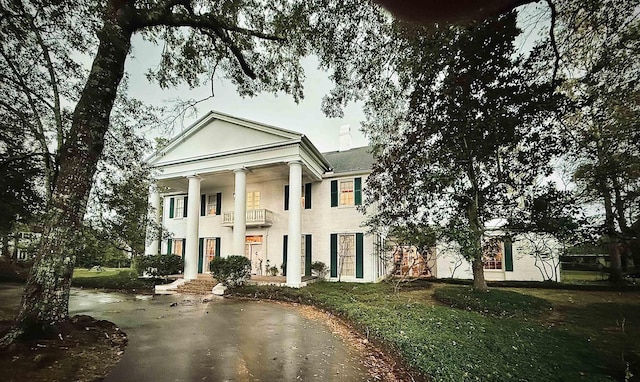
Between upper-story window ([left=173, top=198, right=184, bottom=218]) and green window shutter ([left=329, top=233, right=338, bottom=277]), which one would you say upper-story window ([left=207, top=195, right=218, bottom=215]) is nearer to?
upper-story window ([left=173, top=198, right=184, bottom=218])

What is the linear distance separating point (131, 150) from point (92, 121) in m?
2.75

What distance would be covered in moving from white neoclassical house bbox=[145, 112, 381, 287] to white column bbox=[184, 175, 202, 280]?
4 cm

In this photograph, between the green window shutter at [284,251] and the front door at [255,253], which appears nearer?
the green window shutter at [284,251]

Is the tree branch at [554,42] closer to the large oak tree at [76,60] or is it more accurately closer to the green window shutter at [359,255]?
the large oak tree at [76,60]

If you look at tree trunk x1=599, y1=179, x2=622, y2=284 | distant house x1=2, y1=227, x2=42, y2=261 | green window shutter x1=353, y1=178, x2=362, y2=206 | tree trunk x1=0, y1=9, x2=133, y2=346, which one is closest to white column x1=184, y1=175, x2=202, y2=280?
distant house x1=2, y1=227, x2=42, y2=261

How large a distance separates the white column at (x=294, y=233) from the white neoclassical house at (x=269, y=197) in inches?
1.5

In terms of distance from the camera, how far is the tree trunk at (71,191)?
382 cm

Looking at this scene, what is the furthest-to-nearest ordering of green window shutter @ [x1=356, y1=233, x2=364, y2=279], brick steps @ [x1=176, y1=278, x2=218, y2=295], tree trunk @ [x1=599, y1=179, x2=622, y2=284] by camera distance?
green window shutter @ [x1=356, y1=233, x2=364, y2=279] < brick steps @ [x1=176, y1=278, x2=218, y2=295] < tree trunk @ [x1=599, y1=179, x2=622, y2=284]

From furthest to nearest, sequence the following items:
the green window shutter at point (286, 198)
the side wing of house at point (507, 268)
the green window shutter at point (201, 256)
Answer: the green window shutter at point (201, 256) < the green window shutter at point (286, 198) < the side wing of house at point (507, 268)

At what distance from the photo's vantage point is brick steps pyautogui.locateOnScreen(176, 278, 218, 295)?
36.3 feet

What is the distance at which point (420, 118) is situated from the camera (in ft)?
13.8

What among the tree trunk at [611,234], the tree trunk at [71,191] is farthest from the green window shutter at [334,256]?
the tree trunk at [611,234]

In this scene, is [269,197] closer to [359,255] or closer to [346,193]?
[346,193]

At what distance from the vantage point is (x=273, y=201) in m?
14.7
